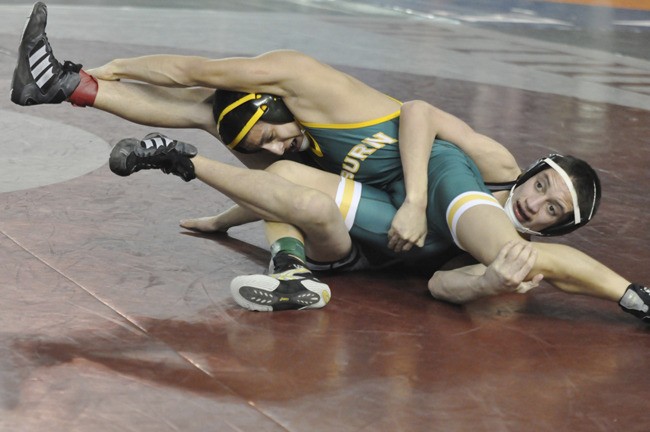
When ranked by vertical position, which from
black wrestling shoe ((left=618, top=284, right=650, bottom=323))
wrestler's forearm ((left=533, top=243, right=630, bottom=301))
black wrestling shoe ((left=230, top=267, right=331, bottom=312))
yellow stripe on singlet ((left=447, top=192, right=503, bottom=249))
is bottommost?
black wrestling shoe ((left=230, top=267, right=331, bottom=312))

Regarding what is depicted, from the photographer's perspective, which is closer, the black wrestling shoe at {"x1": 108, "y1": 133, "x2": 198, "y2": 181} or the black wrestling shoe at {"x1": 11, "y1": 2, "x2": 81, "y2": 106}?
the black wrestling shoe at {"x1": 108, "y1": 133, "x2": 198, "y2": 181}

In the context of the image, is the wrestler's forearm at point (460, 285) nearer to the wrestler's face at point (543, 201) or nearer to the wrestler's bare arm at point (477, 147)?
the wrestler's face at point (543, 201)

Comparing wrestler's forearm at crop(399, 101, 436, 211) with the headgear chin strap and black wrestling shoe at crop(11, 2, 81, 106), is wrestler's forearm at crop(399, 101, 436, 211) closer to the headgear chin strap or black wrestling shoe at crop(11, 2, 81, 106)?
the headgear chin strap

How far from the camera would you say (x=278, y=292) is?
11.4 feet

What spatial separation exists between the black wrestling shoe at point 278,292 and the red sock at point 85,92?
0.99 meters

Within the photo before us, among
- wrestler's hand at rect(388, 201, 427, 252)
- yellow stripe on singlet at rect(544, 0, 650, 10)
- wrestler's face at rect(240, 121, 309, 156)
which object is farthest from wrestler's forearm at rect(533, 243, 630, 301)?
yellow stripe on singlet at rect(544, 0, 650, 10)

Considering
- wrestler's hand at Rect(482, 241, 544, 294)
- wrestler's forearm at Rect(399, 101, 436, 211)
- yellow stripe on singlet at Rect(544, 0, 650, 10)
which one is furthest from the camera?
yellow stripe on singlet at Rect(544, 0, 650, 10)

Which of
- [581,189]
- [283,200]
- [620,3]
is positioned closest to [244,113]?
[283,200]

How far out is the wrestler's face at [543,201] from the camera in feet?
11.9

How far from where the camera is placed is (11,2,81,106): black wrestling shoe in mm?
3867

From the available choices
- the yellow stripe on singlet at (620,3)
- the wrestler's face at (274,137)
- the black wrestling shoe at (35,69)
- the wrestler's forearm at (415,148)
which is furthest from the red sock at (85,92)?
the yellow stripe on singlet at (620,3)

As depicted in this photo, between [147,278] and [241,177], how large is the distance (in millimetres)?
453

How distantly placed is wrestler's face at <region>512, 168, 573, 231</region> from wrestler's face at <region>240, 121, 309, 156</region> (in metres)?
0.79

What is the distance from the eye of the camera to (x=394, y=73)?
8352mm
